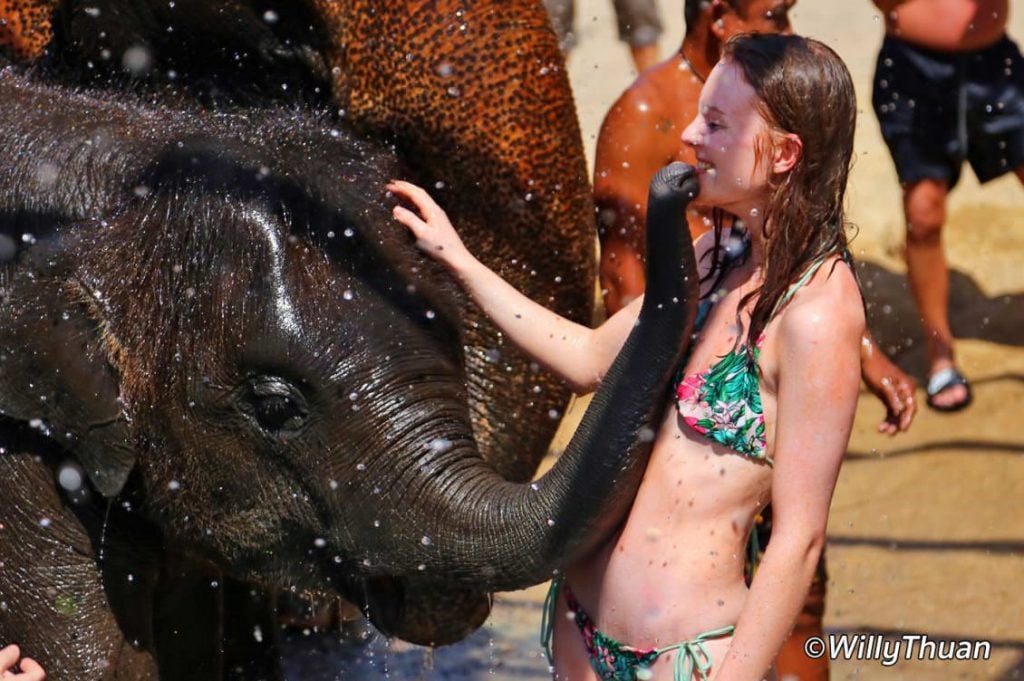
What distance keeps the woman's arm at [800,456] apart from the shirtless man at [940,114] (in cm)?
358

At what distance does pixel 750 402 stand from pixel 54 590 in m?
1.19

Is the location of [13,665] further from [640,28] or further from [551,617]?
[640,28]

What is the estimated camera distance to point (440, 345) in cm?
270

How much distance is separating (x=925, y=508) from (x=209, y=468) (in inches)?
123

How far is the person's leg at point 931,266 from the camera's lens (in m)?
5.71

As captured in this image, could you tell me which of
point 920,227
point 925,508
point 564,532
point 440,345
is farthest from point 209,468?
point 920,227

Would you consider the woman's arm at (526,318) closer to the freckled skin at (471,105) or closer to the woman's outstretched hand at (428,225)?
the woman's outstretched hand at (428,225)

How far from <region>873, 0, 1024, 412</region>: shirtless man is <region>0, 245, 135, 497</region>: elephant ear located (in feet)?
11.7

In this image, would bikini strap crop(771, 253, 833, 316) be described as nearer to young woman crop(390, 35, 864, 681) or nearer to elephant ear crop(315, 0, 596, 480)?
young woman crop(390, 35, 864, 681)

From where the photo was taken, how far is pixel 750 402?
2322 mm

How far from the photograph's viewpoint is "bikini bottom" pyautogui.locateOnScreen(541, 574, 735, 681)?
7.68ft

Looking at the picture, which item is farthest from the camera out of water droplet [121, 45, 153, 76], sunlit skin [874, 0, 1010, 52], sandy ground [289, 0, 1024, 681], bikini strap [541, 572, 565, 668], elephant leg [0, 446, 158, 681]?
sunlit skin [874, 0, 1010, 52]

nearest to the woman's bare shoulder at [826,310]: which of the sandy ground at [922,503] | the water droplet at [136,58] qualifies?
Result: the water droplet at [136,58]

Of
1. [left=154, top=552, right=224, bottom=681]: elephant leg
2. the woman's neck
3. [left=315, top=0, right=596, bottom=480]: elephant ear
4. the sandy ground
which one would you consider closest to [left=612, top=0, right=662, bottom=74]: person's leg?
the sandy ground
